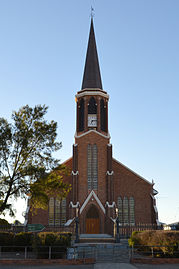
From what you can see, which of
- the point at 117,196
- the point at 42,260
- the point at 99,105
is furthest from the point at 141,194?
the point at 42,260

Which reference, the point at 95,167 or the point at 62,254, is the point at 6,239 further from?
the point at 95,167

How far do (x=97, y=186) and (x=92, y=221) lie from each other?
418 cm

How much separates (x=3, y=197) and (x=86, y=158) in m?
17.5

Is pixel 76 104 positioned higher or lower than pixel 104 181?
higher

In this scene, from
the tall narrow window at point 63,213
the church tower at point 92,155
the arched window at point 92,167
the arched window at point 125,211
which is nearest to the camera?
the church tower at point 92,155

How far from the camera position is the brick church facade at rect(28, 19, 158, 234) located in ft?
124

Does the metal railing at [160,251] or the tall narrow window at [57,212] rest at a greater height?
the tall narrow window at [57,212]

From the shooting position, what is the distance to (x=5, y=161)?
24.8 metres

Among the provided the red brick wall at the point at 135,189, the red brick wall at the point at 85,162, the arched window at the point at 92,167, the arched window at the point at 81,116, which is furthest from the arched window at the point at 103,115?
the red brick wall at the point at 135,189

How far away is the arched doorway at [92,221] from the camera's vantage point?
37594 millimetres

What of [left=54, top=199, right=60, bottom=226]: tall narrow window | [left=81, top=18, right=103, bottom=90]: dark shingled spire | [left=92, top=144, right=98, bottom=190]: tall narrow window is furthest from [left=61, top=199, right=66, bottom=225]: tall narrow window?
[left=81, top=18, right=103, bottom=90]: dark shingled spire

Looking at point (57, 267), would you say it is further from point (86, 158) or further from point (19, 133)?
point (86, 158)

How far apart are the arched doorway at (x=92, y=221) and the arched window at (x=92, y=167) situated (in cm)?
267

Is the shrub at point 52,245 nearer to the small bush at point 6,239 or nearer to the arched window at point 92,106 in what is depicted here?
the small bush at point 6,239
